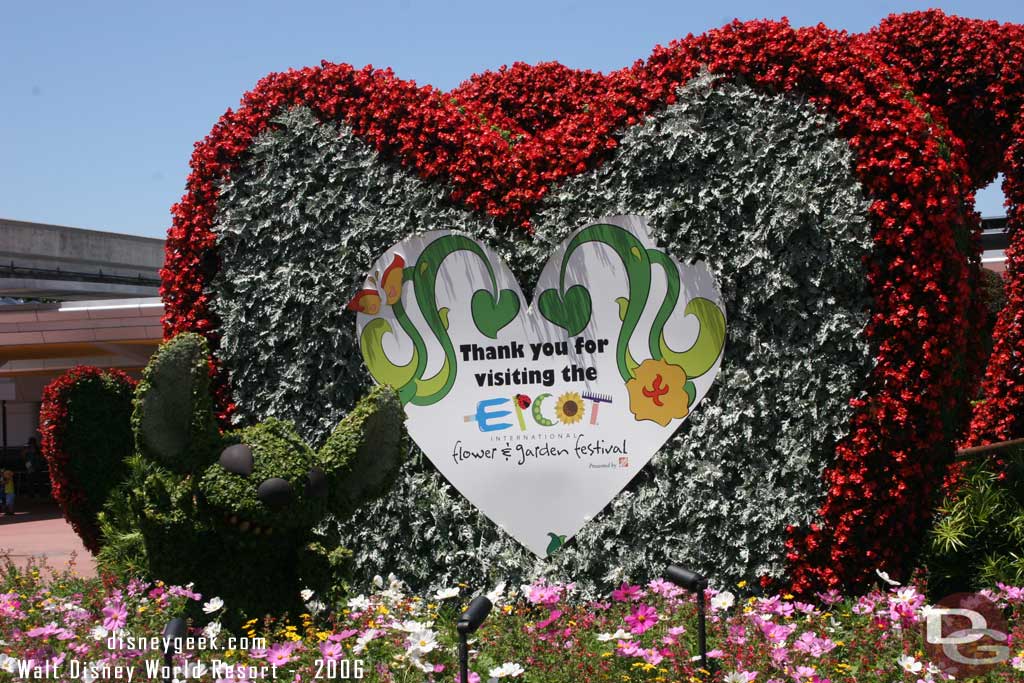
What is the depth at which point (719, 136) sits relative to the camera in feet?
20.2

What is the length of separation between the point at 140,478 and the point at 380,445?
275 centimetres

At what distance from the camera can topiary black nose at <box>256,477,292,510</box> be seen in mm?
5246

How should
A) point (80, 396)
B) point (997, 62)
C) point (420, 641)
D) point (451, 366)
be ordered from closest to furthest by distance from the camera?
point (420, 641)
point (451, 366)
point (997, 62)
point (80, 396)

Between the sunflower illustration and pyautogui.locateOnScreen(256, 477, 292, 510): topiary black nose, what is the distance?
1.92 meters

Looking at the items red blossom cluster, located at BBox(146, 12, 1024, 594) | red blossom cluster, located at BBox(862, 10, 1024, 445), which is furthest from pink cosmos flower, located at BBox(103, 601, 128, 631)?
red blossom cluster, located at BBox(862, 10, 1024, 445)

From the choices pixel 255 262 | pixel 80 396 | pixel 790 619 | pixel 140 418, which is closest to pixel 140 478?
pixel 80 396

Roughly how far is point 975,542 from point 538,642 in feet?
9.26

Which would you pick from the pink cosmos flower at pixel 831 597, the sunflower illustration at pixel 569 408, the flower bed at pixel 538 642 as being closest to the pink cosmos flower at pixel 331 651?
the flower bed at pixel 538 642

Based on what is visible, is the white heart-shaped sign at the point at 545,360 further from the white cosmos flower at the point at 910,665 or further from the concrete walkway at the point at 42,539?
the concrete walkway at the point at 42,539

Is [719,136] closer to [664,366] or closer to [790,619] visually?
[664,366]

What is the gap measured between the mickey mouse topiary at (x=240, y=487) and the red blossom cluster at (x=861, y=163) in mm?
1663

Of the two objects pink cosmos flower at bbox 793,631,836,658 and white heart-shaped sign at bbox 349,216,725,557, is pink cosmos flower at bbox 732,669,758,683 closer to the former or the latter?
pink cosmos flower at bbox 793,631,836,658

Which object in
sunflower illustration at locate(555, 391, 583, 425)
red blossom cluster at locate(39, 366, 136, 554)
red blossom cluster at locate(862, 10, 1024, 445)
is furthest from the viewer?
red blossom cluster at locate(39, 366, 136, 554)

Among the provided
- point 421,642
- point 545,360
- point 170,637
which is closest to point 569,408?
point 545,360
